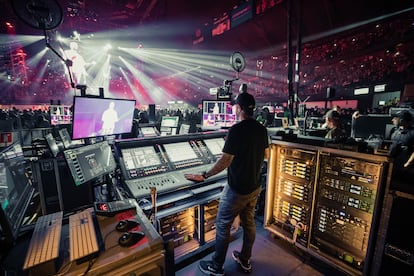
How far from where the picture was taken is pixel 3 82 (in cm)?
1764

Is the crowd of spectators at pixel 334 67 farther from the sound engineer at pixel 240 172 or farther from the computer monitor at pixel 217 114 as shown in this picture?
the sound engineer at pixel 240 172

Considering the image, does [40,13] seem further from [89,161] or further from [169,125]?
[169,125]

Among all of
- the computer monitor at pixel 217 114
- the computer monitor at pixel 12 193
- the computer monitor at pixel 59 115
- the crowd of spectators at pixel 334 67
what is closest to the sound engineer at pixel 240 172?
the computer monitor at pixel 12 193

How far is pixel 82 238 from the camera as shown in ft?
3.29

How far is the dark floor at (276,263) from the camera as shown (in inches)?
80.6

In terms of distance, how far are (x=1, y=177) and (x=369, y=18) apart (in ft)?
33.7

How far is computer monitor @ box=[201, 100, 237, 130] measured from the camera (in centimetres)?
327

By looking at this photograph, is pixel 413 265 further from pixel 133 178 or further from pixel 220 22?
pixel 220 22

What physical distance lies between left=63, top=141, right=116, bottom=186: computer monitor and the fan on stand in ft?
2.45

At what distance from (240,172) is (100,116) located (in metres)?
1.52

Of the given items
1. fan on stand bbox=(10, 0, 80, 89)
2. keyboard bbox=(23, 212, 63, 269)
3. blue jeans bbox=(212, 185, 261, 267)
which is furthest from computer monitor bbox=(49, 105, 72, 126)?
blue jeans bbox=(212, 185, 261, 267)

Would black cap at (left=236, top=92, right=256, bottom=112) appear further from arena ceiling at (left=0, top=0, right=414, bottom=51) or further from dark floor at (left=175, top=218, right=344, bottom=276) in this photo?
arena ceiling at (left=0, top=0, right=414, bottom=51)

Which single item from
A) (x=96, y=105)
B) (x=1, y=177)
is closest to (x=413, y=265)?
(x=1, y=177)

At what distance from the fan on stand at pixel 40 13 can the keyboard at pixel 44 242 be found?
1442mm
